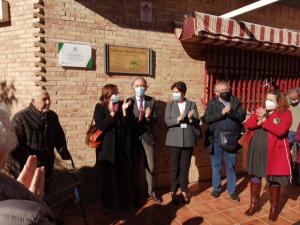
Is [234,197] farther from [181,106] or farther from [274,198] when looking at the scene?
[181,106]

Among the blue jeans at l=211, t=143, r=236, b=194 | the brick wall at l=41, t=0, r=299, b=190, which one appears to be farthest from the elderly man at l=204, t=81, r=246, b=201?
the brick wall at l=41, t=0, r=299, b=190

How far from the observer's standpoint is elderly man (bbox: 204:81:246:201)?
16.2 feet

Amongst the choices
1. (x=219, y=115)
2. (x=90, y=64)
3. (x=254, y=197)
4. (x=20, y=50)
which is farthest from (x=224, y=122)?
(x=20, y=50)

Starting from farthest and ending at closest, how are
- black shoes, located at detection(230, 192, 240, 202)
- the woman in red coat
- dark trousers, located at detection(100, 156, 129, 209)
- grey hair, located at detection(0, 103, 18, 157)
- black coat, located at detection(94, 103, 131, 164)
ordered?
black shoes, located at detection(230, 192, 240, 202) < dark trousers, located at detection(100, 156, 129, 209) < black coat, located at detection(94, 103, 131, 164) < the woman in red coat < grey hair, located at detection(0, 103, 18, 157)

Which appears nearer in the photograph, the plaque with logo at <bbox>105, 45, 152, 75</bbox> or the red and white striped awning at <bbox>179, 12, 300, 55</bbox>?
the plaque with logo at <bbox>105, 45, 152, 75</bbox>

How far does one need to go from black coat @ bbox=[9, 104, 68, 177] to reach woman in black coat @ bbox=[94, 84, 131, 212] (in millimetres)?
680

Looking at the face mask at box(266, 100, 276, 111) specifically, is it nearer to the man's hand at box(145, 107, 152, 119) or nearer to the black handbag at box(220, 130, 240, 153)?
the black handbag at box(220, 130, 240, 153)

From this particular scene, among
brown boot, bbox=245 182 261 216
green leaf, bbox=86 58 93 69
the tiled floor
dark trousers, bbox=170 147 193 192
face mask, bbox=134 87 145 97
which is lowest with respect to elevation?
the tiled floor

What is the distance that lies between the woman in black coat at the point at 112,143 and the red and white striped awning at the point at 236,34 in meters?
1.80

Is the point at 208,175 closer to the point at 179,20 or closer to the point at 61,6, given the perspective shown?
the point at 179,20

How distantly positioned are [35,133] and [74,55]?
145cm

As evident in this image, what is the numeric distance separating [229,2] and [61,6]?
332 cm

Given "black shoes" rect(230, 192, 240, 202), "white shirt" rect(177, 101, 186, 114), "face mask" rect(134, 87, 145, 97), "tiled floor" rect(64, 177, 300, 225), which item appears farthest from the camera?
"black shoes" rect(230, 192, 240, 202)

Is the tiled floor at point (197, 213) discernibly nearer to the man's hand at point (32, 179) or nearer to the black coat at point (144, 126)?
the black coat at point (144, 126)
